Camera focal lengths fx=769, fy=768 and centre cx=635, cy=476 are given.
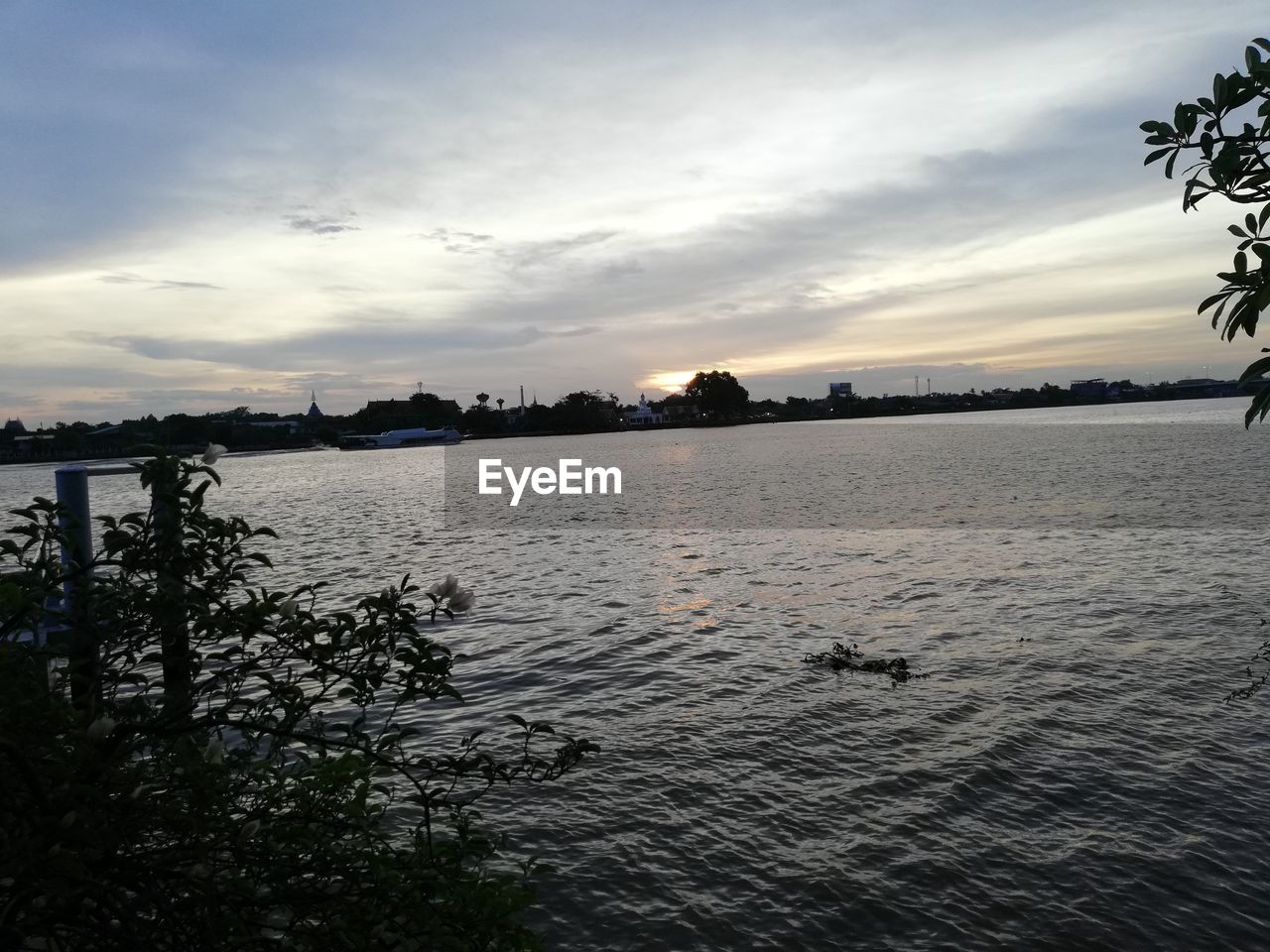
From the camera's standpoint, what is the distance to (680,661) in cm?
1647

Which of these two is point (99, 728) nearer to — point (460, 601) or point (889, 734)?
point (460, 601)

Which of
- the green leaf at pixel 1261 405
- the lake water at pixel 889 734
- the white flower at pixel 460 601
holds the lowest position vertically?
the lake water at pixel 889 734

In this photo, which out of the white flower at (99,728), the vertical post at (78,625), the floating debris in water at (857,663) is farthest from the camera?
the floating debris in water at (857,663)

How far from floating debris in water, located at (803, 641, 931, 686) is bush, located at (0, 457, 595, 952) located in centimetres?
1123

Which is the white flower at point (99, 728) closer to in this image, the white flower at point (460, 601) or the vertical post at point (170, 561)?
the vertical post at point (170, 561)

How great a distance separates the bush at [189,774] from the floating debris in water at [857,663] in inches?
442

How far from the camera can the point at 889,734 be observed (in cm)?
1218

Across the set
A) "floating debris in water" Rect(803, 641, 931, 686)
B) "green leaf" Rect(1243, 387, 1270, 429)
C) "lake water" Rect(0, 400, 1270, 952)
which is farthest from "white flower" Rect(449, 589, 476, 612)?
"floating debris in water" Rect(803, 641, 931, 686)

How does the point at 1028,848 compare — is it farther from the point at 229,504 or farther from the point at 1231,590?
the point at 229,504

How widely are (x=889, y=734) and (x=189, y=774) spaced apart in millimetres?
10840

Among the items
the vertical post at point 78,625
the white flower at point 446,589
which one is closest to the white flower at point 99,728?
the vertical post at point 78,625

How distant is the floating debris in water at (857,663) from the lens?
48.6 feet

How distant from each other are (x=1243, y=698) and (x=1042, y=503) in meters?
31.5

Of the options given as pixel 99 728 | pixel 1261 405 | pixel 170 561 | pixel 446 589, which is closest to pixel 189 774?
pixel 99 728
